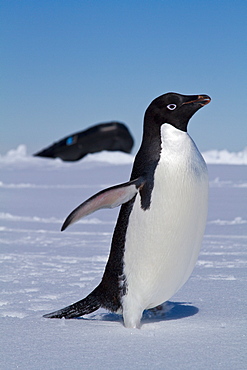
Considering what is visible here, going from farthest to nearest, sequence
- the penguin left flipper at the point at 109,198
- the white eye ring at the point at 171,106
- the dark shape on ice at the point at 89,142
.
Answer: the dark shape on ice at the point at 89,142
the white eye ring at the point at 171,106
the penguin left flipper at the point at 109,198

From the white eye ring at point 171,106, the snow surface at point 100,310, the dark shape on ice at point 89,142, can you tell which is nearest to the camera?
the snow surface at point 100,310

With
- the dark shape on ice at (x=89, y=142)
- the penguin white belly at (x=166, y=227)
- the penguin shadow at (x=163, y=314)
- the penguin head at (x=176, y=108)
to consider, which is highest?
the dark shape on ice at (x=89, y=142)

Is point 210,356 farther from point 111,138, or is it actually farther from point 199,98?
point 111,138

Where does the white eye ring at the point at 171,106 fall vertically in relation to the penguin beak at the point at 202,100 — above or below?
below

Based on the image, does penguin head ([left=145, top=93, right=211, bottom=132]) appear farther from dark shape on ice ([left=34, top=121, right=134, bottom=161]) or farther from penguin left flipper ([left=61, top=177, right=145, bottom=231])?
dark shape on ice ([left=34, top=121, right=134, bottom=161])

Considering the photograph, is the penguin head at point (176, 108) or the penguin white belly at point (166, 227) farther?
the penguin head at point (176, 108)

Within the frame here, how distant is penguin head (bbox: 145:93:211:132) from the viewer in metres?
2.67

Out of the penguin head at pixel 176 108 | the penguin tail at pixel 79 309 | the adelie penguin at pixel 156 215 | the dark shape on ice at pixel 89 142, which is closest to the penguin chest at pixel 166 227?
the adelie penguin at pixel 156 215

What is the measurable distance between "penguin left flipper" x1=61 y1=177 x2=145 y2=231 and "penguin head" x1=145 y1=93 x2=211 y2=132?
1.12 ft

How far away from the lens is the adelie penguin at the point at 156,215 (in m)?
2.54

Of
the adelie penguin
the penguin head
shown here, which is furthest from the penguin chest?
the penguin head

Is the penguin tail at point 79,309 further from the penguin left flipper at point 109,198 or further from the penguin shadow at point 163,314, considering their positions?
the penguin left flipper at point 109,198

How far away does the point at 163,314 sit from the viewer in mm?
2855

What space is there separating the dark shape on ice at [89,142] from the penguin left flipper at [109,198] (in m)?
17.6
